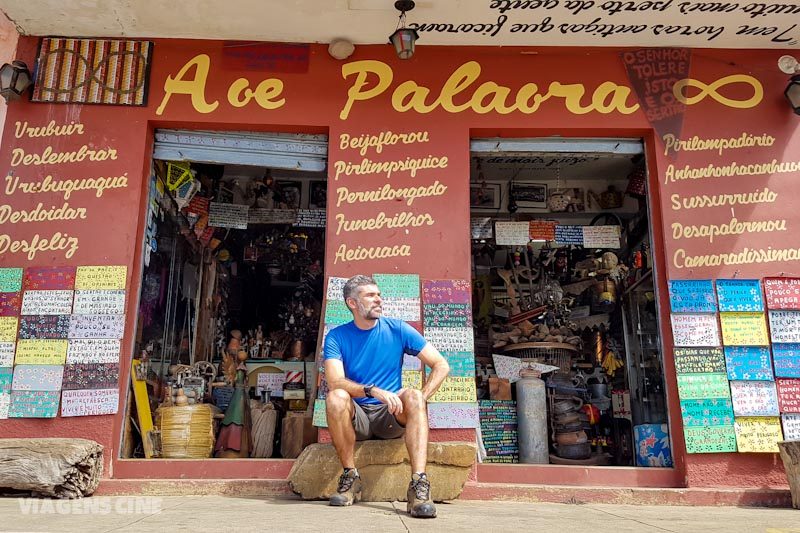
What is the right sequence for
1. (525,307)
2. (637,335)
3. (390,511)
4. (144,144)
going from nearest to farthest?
(390,511)
(144,144)
(637,335)
(525,307)

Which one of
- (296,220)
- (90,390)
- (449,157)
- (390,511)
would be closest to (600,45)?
(449,157)

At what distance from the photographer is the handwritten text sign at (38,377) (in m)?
5.04

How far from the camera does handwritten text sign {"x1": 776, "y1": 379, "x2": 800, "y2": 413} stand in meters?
5.08

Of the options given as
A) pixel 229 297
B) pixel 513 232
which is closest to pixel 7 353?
pixel 229 297

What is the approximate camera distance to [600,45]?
19.1ft

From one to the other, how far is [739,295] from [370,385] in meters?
3.42

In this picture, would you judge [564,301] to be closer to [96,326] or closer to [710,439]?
[710,439]

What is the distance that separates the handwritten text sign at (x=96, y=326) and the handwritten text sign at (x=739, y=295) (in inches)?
202

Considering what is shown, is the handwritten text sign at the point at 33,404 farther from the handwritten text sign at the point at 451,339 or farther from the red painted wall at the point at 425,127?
the handwritten text sign at the point at 451,339

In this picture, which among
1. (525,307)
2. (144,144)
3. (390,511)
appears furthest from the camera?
(525,307)

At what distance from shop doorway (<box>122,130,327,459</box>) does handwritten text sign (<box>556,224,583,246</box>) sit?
2845mm

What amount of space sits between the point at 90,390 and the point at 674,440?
4.86m

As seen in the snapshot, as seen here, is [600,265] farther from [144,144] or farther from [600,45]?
[144,144]

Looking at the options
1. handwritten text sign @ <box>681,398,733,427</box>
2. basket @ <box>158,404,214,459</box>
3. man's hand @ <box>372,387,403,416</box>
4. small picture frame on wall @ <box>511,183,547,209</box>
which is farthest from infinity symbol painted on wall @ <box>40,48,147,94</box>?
handwritten text sign @ <box>681,398,733,427</box>
